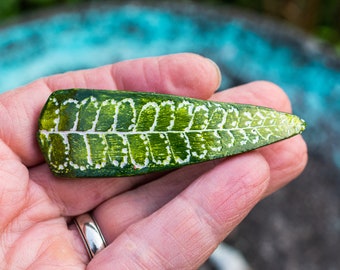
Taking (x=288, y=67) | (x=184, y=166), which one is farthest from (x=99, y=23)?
(x=184, y=166)

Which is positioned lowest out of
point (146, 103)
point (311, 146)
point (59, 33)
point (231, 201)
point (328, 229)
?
point (328, 229)

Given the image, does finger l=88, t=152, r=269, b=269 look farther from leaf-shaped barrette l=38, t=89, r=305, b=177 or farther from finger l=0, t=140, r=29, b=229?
finger l=0, t=140, r=29, b=229

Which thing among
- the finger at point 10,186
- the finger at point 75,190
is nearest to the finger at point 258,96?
the finger at point 75,190

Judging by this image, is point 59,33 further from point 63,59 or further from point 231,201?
point 231,201

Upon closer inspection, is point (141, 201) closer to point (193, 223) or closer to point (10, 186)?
point (193, 223)

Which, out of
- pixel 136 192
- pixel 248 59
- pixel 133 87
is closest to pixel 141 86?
pixel 133 87

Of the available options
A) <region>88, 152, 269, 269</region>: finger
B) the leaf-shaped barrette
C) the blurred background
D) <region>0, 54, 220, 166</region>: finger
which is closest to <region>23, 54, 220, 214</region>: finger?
<region>0, 54, 220, 166</region>: finger
